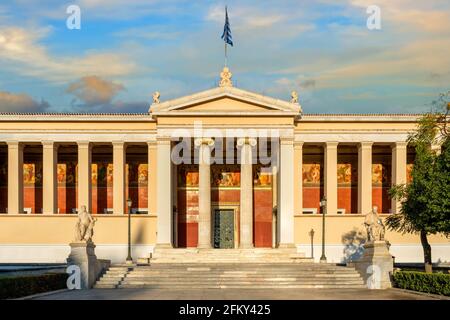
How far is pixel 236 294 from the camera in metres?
40.7

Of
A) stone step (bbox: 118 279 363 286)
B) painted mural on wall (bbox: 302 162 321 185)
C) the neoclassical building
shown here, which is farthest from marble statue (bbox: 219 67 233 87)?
stone step (bbox: 118 279 363 286)

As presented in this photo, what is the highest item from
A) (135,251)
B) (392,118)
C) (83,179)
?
(392,118)

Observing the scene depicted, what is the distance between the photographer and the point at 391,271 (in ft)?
147

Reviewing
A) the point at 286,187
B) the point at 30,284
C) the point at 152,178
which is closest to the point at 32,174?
the point at 152,178

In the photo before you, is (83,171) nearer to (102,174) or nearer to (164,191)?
(102,174)

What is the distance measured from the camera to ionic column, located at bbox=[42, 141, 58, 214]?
61656mm

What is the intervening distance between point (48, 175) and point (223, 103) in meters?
12.3

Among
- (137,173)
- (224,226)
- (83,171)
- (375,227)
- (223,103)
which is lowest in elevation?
(224,226)

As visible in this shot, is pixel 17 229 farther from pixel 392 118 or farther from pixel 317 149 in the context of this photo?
pixel 392 118

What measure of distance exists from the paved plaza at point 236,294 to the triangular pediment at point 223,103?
18144 millimetres

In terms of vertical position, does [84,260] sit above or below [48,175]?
below
